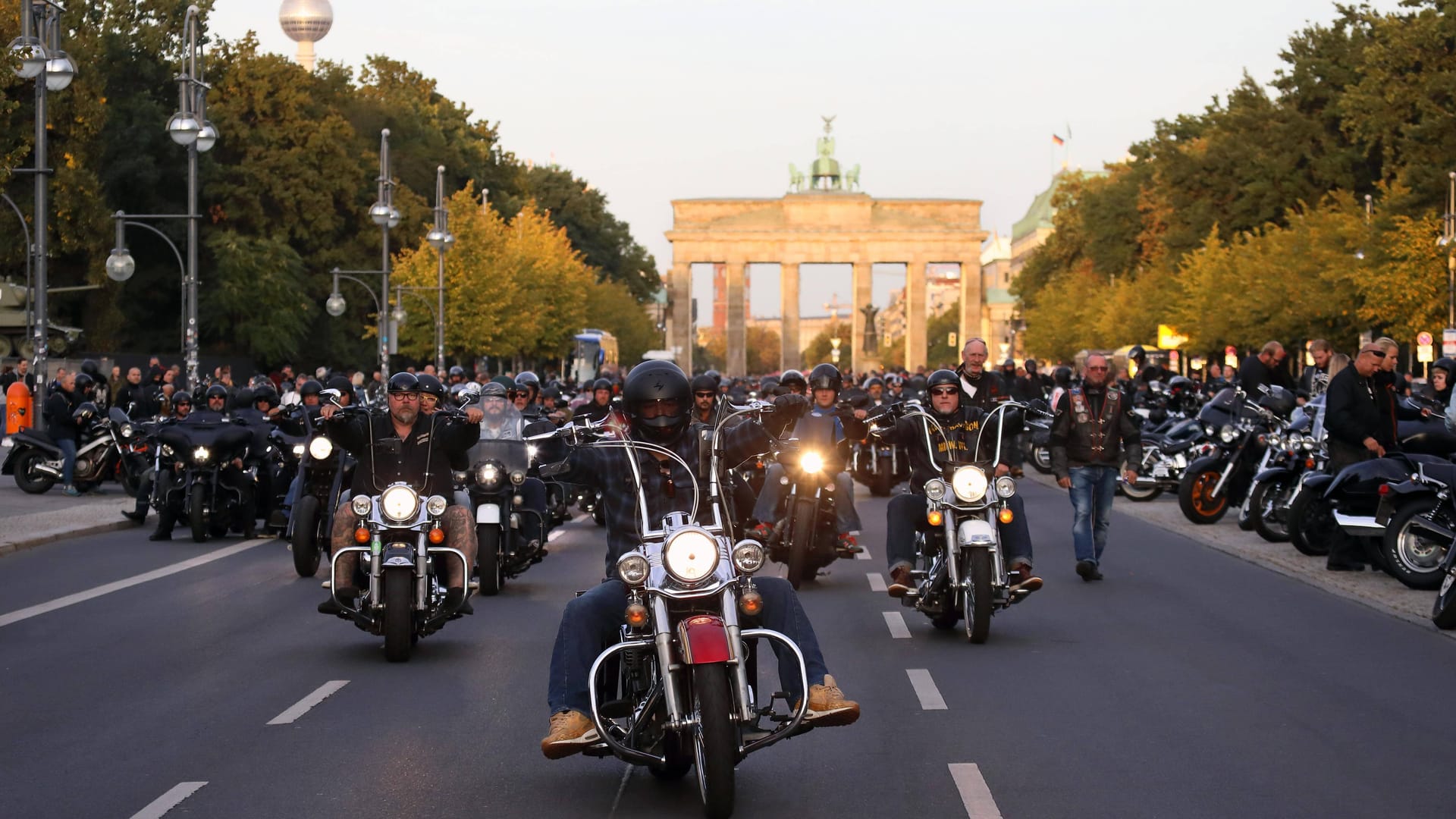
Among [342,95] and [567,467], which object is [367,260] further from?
[567,467]

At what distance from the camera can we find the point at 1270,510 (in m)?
19.5

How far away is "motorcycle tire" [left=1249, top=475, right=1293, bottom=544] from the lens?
19391 millimetres

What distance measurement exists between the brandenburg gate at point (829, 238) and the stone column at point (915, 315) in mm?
137

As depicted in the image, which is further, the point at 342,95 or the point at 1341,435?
the point at 342,95

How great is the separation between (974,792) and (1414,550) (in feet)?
27.8

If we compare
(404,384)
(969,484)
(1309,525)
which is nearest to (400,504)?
(404,384)

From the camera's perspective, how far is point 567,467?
293 inches

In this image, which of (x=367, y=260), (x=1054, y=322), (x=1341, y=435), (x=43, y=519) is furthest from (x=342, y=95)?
(x=1341, y=435)

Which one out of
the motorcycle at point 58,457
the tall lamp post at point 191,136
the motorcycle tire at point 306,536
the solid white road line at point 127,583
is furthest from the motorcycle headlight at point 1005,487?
the tall lamp post at point 191,136

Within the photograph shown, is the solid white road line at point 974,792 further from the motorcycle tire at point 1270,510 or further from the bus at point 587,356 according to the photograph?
the bus at point 587,356

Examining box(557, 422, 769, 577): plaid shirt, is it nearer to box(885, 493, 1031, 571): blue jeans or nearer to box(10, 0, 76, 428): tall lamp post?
box(885, 493, 1031, 571): blue jeans

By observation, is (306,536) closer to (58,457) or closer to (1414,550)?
(1414,550)

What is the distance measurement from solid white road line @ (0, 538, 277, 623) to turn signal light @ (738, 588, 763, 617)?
8010 mm

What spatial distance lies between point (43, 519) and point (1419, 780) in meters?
17.6
